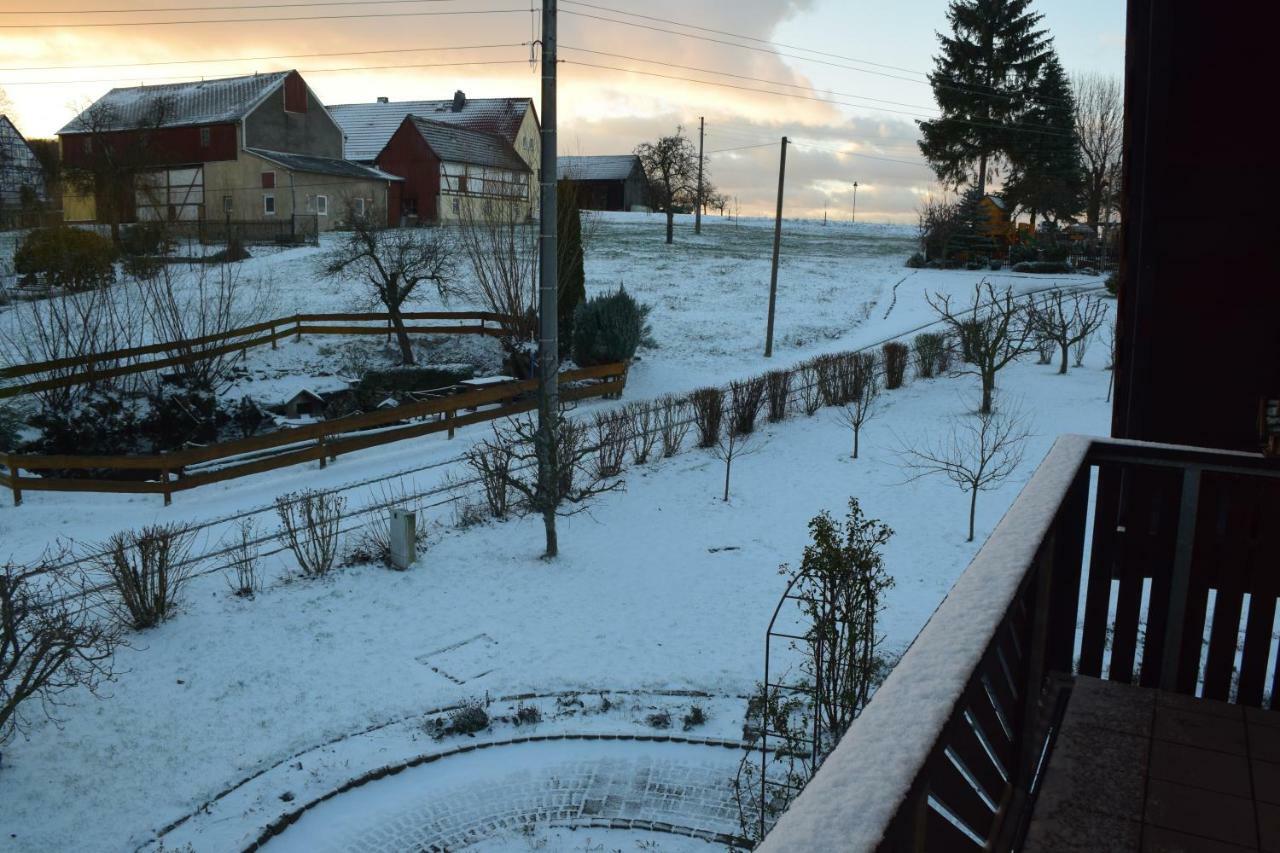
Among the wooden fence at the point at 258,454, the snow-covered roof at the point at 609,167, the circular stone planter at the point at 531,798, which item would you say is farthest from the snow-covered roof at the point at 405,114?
the circular stone planter at the point at 531,798

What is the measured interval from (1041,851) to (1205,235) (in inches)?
145

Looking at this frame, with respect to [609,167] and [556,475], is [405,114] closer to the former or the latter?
[609,167]

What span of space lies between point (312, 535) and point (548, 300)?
16.7ft

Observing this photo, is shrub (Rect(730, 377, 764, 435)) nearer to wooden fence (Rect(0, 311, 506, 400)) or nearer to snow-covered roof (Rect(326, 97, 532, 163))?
wooden fence (Rect(0, 311, 506, 400))

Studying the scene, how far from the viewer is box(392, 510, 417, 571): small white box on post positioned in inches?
549

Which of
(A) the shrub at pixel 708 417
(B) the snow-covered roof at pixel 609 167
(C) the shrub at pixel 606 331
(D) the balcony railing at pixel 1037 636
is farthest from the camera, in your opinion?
(B) the snow-covered roof at pixel 609 167

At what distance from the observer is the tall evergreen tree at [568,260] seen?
91.2ft

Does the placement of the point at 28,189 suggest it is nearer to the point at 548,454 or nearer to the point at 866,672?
the point at 548,454

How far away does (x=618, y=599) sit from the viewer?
1356 centimetres

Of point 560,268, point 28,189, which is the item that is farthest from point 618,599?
point 28,189

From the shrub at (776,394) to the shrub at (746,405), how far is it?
445 mm

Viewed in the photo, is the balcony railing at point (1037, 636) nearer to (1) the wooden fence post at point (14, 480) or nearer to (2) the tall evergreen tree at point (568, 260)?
(1) the wooden fence post at point (14, 480)

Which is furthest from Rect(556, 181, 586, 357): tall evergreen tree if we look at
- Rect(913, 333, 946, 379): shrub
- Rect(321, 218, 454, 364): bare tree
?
Rect(913, 333, 946, 379): shrub

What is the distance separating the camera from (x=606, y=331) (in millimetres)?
28047
